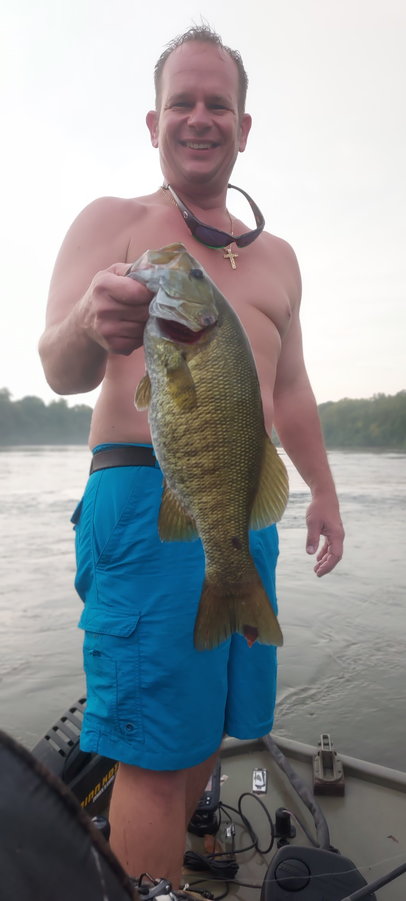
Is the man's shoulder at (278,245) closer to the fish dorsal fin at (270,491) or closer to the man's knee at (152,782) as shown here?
the fish dorsal fin at (270,491)

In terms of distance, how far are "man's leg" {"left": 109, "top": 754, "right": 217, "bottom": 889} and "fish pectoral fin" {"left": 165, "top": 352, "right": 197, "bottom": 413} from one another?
123 centimetres

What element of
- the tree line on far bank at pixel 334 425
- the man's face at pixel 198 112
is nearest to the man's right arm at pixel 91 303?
the man's face at pixel 198 112

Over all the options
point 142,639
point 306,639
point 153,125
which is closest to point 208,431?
point 142,639

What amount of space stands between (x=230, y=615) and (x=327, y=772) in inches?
65.7

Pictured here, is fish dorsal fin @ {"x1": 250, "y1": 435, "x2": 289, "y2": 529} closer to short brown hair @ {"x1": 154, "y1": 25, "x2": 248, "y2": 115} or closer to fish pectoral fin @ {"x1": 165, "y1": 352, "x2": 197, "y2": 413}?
fish pectoral fin @ {"x1": 165, "y1": 352, "x2": 197, "y2": 413}

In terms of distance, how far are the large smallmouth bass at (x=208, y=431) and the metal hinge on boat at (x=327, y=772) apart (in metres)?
1.54

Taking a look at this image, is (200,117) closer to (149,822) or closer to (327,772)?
(149,822)

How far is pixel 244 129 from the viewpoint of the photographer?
2.78m

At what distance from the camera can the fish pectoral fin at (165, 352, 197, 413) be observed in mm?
1678

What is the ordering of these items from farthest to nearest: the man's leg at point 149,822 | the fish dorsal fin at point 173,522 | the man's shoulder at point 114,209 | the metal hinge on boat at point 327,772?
the metal hinge on boat at point 327,772 → the man's shoulder at point 114,209 → the man's leg at point 149,822 → the fish dorsal fin at point 173,522

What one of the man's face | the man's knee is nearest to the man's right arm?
the man's face

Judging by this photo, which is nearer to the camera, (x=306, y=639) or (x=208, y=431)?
(x=208, y=431)

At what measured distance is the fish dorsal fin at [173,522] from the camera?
182cm

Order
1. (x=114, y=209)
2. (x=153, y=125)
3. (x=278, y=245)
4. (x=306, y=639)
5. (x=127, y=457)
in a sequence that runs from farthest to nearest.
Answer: (x=306, y=639) → (x=278, y=245) → (x=153, y=125) → (x=114, y=209) → (x=127, y=457)
